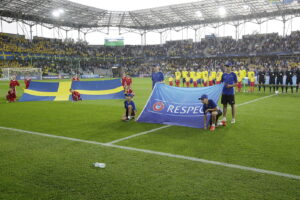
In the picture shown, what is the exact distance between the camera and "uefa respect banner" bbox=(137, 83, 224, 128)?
8.12 meters

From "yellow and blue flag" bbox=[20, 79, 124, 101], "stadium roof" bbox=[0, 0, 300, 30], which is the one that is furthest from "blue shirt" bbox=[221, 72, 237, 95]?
"stadium roof" bbox=[0, 0, 300, 30]

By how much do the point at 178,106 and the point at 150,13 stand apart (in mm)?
46802

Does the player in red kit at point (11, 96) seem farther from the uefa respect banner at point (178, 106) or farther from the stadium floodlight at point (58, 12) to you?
the stadium floodlight at point (58, 12)

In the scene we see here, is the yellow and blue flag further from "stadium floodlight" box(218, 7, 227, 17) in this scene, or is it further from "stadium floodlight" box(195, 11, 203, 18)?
"stadium floodlight" box(195, 11, 203, 18)

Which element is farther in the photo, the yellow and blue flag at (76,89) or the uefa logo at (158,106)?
the yellow and blue flag at (76,89)

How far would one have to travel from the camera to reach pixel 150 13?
51906 mm

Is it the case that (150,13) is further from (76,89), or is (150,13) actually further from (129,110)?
(129,110)

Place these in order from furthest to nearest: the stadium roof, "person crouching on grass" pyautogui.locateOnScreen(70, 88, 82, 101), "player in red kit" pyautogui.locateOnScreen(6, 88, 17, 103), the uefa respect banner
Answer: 1. the stadium roof
2. "person crouching on grass" pyautogui.locateOnScreen(70, 88, 82, 101)
3. "player in red kit" pyautogui.locateOnScreen(6, 88, 17, 103)
4. the uefa respect banner

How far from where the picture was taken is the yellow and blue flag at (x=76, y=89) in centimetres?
1599

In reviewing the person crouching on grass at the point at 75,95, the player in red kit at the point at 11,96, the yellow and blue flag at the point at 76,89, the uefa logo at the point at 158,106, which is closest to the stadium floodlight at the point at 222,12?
the yellow and blue flag at the point at 76,89

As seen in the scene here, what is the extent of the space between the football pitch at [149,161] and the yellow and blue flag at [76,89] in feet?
25.0

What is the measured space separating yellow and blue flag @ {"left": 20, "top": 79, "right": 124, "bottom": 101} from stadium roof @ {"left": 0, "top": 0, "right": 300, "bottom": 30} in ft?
101

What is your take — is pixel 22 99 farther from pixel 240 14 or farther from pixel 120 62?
pixel 120 62

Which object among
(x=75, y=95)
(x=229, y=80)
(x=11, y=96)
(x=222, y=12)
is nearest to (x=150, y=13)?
(x=222, y=12)
